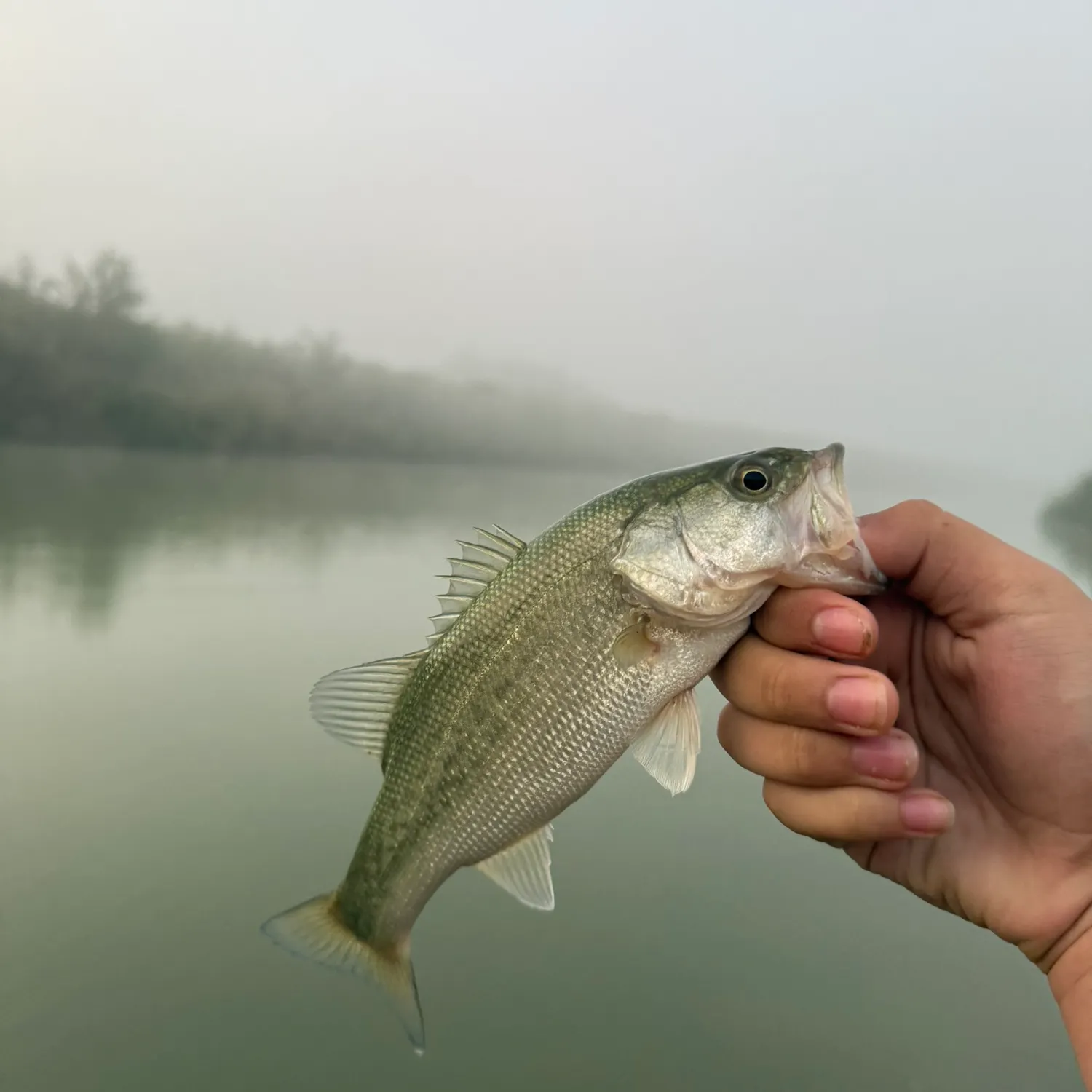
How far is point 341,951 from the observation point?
4.03 feet

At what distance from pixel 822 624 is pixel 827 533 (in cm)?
15

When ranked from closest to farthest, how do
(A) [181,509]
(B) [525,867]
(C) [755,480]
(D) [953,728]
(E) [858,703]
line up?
(E) [858,703] → (C) [755,480] → (B) [525,867] → (D) [953,728] → (A) [181,509]

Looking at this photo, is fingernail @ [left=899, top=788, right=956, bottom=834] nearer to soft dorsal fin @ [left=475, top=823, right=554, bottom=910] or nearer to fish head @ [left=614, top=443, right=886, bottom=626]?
fish head @ [left=614, top=443, right=886, bottom=626]

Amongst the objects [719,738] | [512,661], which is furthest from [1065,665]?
[512,661]

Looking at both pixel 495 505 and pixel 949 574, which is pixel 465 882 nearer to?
pixel 949 574

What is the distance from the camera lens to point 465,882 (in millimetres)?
2787

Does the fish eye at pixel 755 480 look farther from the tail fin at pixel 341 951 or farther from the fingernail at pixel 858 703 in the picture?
the tail fin at pixel 341 951

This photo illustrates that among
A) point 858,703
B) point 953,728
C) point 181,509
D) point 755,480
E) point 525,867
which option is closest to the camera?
point 858,703

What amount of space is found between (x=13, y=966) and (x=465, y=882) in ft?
5.28

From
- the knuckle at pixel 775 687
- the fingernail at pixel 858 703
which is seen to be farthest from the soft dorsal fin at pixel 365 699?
the fingernail at pixel 858 703

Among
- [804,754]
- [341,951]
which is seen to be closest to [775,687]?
[804,754]

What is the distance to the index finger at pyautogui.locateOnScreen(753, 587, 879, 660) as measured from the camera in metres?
1.02

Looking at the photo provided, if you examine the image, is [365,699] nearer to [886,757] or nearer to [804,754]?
[804,754]

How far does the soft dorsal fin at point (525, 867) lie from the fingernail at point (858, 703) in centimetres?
59
